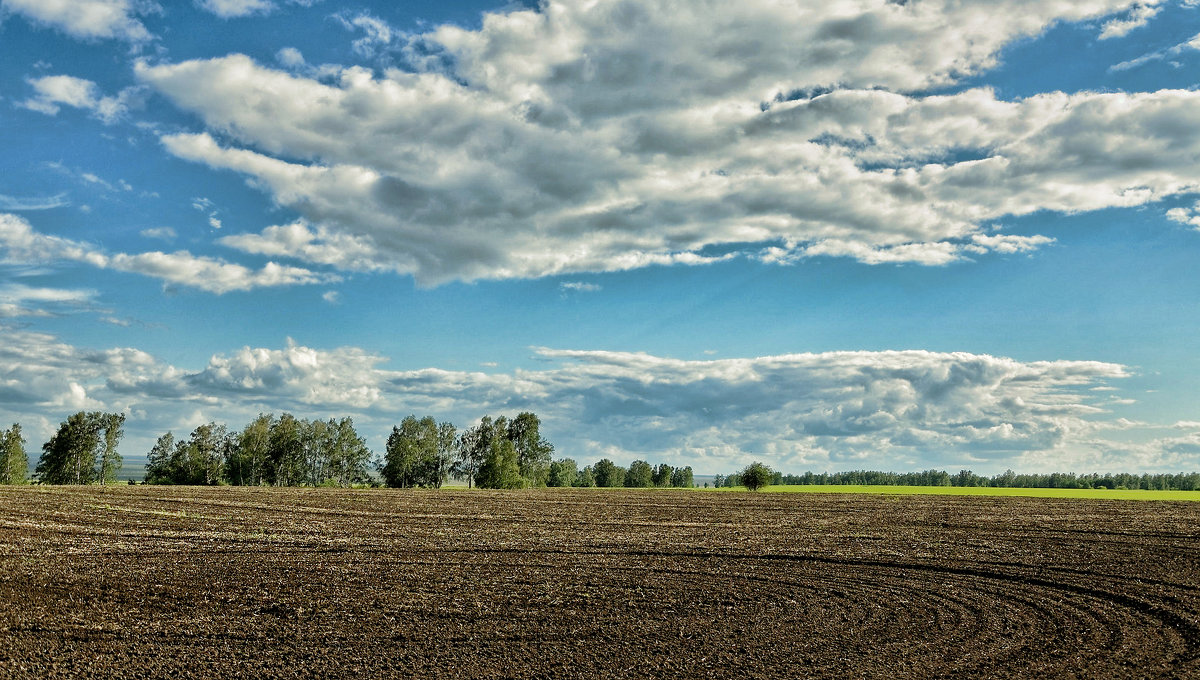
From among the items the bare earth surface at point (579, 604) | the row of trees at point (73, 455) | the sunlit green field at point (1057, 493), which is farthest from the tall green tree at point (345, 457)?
the bare earth surface at point (579, 604)

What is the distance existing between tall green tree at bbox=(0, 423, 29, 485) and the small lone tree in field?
112m

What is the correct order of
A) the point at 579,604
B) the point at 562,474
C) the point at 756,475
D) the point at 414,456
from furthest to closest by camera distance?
the point at 562,474
the point at 414,456
the point at 756,475
the point at 579,604

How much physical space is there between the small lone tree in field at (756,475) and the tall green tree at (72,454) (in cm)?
10305

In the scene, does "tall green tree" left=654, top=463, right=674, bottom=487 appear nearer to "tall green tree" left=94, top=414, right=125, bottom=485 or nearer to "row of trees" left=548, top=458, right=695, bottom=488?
"row of trees" left=548, top=458, right=695, bottom=488

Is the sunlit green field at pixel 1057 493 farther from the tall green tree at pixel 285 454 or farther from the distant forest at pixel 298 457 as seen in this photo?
the tall green tree at pixel 285 454

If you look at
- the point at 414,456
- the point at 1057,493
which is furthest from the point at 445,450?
the point at 1057,493

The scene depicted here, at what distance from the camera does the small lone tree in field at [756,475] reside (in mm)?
101688

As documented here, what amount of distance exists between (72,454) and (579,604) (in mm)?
130965

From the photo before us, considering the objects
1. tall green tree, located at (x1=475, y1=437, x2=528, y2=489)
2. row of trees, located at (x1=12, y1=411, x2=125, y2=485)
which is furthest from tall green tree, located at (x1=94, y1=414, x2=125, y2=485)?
tall green tree, located at (x1=475, y1=437, x2=528, y2=489)

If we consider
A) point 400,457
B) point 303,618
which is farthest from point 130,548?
point 400,457

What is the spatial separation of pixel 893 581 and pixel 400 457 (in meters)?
121

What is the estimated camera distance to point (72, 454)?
118688 millimetres

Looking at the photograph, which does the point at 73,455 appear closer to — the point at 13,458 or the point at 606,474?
the point at 13,458

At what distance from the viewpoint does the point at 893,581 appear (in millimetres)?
21547
